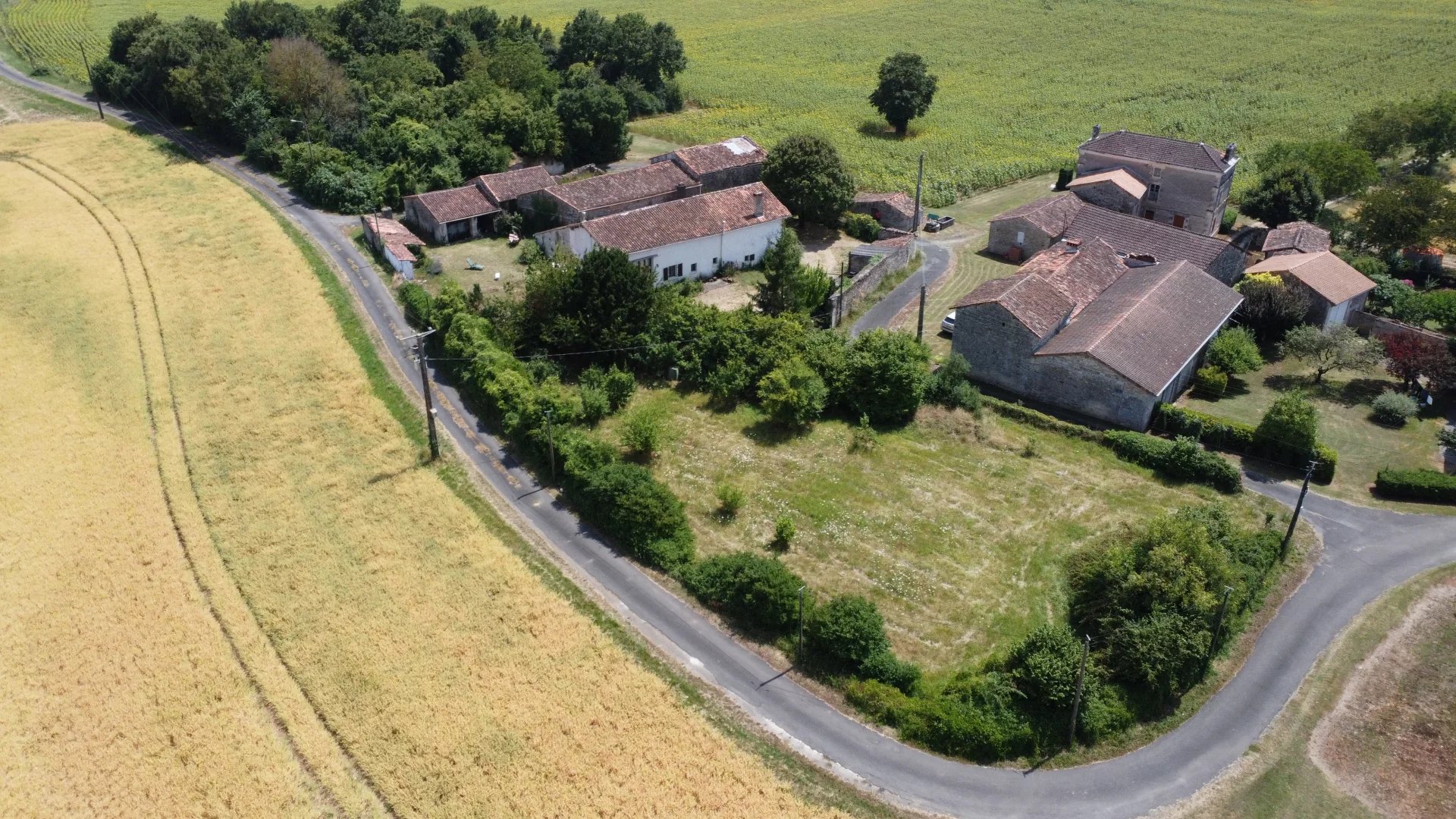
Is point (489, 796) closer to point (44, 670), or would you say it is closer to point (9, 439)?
point (44, 670)

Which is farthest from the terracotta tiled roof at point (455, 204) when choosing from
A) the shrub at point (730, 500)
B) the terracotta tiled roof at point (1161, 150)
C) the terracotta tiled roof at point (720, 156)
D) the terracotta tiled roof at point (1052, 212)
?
the terracotta tiled roof at point (1161, 150)

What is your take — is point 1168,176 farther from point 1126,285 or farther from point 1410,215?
point 1126,285

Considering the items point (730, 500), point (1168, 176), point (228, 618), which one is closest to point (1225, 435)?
point (730, 500)

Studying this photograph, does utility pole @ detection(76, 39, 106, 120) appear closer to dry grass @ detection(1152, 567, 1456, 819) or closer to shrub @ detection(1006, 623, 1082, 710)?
shrub @ detection(1006, 623, 1082, 710)

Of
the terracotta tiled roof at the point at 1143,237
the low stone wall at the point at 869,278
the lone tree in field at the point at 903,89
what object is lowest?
the low stone wall at the point at 869,278

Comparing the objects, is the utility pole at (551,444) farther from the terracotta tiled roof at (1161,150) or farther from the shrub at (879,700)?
the terracotta tiled roof at (1161,150)

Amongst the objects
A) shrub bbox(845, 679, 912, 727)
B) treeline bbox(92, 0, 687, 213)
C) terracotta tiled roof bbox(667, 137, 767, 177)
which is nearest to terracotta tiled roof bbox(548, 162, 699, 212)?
terracotta tiled roof bbox(667, 137, 767, 177)
